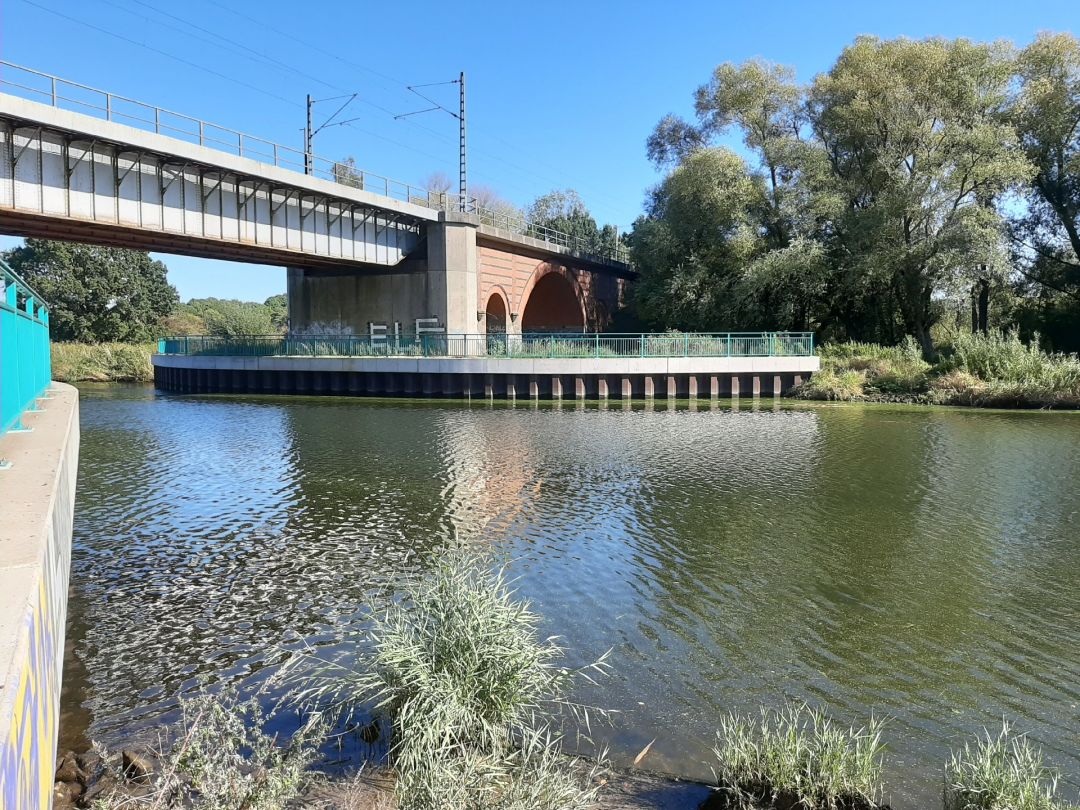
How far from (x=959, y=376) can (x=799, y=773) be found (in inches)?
1110

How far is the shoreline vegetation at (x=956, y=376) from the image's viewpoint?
27.0 metres

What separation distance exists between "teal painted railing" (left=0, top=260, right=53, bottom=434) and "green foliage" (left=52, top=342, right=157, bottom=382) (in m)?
38.5

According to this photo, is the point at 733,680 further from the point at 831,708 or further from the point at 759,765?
the point at 759,765

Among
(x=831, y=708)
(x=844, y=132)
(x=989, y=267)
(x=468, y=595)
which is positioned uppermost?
(x=844, y=132)

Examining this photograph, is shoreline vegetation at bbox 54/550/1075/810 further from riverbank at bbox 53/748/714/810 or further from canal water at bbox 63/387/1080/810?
canal water at bbox 63/387/1080/810

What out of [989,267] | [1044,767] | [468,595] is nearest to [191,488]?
[468,595]

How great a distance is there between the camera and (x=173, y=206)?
26688 mm

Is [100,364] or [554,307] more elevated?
[554,307]

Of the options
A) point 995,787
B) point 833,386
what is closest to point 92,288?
point 833,386

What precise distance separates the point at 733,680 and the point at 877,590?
9.40 feet

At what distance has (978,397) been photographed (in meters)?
28.0

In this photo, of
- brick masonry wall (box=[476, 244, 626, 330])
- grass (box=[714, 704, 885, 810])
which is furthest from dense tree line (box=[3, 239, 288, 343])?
grass (box=[714, 704, 885, 810])

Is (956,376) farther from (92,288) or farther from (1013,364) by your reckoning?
(92,288)

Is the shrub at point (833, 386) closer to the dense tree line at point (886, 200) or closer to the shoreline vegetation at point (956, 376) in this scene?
the shoreline vegetation at point (956, 376)
